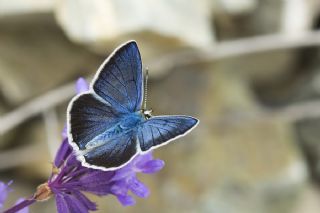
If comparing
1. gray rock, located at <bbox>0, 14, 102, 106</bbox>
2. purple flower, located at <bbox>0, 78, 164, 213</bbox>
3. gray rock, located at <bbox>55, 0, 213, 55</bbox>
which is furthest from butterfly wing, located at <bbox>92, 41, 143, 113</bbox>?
gray rock, located at <bbox>0, 14, 102, 106</bbox>

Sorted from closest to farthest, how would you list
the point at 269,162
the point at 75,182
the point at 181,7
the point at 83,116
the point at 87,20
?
1. the point at 83,116
2. the point at 75,182
3. the point at 87,20
4. the point at 181,7
5. the point at 269,162

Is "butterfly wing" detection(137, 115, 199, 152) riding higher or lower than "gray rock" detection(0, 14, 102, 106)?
higher

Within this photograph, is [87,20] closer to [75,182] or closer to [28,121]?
[28,121]

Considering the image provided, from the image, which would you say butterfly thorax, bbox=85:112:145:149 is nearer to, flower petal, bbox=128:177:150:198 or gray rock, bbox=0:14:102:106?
flower petal, bbox=128:177:150:198

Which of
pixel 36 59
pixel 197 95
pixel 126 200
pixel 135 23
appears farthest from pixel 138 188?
pixel 197 95

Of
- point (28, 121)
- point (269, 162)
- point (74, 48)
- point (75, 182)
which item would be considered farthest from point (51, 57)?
point (75, 182)

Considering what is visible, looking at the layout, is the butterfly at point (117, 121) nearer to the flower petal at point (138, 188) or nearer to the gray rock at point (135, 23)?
the flower petal at point (138, 188)

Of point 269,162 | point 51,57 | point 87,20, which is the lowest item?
point 269,162
